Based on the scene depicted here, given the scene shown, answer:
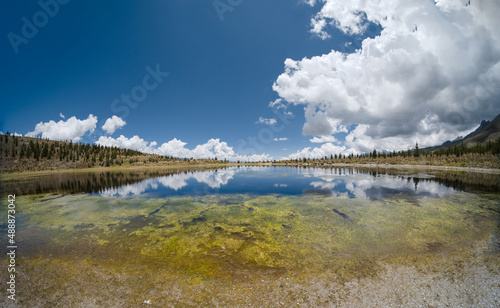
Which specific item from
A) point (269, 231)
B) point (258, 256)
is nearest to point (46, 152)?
point (269, 231)

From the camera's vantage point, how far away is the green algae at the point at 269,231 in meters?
9.17

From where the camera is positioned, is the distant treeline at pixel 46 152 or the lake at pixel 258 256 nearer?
the lake at pixel 258 256

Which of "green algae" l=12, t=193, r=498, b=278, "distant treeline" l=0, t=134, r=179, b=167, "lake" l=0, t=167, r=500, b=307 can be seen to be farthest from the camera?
"distant treeline" l=0, t=134, r=179, b=167

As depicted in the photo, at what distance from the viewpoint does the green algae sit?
9172 mm

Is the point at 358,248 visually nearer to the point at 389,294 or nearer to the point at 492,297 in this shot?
the point at 389,294

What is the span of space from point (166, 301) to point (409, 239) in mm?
13401

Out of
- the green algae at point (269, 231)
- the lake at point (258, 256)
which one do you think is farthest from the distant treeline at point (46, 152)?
the lake at point (258, 256)

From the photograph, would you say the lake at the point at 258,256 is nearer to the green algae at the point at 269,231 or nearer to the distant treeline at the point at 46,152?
the green algae at the point at 269,231

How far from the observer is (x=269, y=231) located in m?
13.1

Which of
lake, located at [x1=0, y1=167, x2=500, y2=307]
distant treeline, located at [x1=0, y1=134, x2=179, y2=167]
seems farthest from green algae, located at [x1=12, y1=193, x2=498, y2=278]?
distant treeline, located at [x1=0, y1=134, x2=179, y2=167]

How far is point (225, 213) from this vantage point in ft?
58.7

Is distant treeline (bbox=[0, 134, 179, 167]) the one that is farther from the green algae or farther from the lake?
the lake

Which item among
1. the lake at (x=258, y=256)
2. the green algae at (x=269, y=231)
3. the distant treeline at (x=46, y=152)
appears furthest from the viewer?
the distant treeline at (x=46, y=152)

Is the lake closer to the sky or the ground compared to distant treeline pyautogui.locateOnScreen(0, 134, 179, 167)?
closer to the ground
